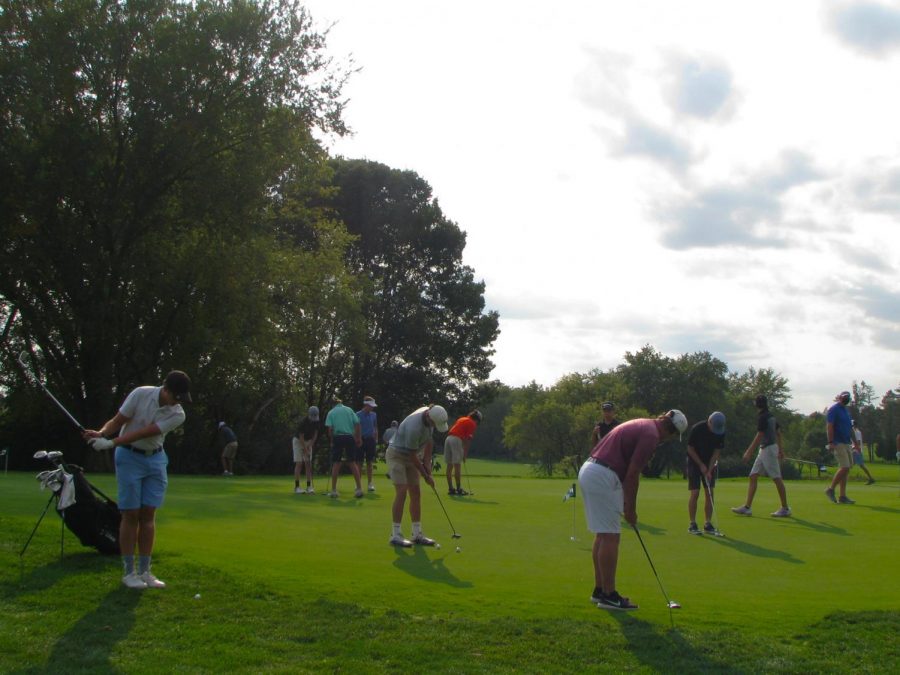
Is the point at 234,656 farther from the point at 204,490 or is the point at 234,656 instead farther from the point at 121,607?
the point at 204,490

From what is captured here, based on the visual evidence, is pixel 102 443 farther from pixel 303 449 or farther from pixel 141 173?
pixel 141 173

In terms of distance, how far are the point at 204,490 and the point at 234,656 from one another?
43.0 ft

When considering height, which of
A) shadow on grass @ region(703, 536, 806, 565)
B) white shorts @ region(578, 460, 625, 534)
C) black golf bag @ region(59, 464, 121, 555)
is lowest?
shadow on grass @ region(703, 536, 806, 565)

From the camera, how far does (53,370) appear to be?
3312 cm

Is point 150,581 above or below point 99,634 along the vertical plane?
above

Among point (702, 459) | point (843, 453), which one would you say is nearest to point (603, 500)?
point (702, 459)

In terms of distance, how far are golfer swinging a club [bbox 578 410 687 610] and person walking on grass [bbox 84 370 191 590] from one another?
3.92 meters

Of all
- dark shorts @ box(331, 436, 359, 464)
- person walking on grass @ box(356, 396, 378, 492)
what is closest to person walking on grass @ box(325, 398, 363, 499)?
dark shorts @ box(331, 436, 359, 464)

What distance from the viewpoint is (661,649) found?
6797 millimetres

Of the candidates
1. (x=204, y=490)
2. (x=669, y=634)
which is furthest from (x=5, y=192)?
(x=669, y=634)

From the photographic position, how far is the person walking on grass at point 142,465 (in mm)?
8125

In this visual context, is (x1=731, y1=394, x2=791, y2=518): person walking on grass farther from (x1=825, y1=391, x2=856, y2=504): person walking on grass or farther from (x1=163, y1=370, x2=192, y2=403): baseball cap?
(x1=163, y1=370, x2=192, y2=403): baseball cap

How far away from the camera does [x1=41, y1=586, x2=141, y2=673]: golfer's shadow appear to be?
627cm

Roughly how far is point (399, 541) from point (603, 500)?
4062 millimetres
